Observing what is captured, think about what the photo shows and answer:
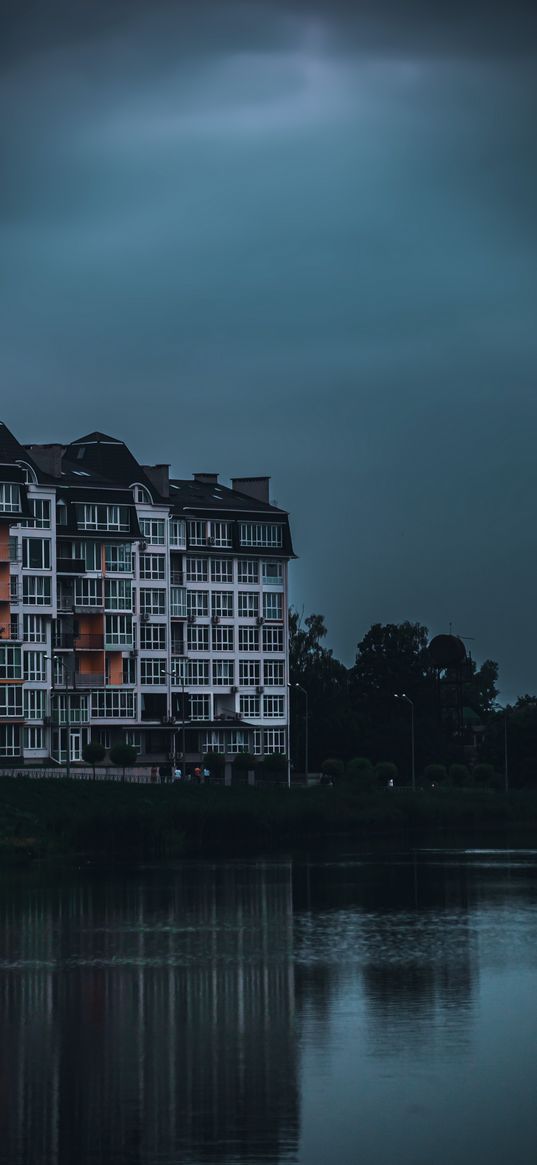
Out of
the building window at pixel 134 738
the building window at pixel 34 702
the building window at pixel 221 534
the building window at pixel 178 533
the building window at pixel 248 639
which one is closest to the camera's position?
the building window at pixel 34 702

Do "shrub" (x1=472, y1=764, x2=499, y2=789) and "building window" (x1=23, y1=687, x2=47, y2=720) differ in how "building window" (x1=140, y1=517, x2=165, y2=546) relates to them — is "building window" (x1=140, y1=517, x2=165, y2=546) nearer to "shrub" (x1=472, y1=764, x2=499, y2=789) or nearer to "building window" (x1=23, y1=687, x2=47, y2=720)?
"building window" (x1=23, y1=687, x2=47, y2=720)

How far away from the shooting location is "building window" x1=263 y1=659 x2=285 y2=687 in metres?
155

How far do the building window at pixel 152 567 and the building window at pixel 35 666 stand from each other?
12148 mm

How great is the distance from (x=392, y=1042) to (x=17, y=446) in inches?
3937

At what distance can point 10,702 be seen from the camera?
124m

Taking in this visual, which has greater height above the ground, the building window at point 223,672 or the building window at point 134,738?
the building window at point 223,672

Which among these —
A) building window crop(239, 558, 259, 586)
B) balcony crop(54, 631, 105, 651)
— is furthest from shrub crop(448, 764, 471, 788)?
balcony crop(54, 631, 105, 651)

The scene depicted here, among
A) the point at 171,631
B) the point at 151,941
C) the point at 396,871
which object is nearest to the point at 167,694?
the point at 171,631

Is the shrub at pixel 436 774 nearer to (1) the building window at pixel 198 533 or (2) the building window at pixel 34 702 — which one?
(1) the building window at pixel 198 533

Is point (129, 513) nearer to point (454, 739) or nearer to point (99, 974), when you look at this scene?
point (454, 739)

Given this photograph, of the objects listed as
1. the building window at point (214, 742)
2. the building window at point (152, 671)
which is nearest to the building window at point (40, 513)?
the building window at point (152, 671)

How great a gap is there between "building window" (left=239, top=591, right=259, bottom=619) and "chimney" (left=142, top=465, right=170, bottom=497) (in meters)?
10.0

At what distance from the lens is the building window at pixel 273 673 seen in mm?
155250

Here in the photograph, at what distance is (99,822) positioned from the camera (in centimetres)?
9119
